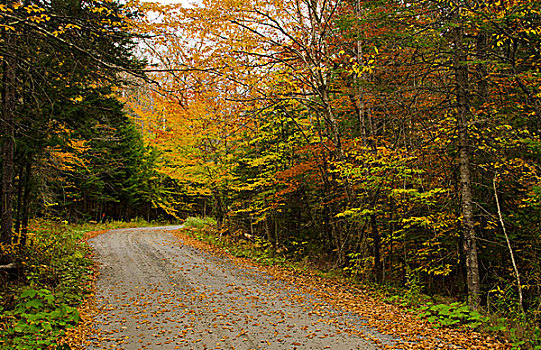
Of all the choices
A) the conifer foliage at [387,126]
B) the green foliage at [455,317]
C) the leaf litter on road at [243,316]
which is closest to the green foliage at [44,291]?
the leaf litter on road at [243,316]

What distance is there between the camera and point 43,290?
533cm

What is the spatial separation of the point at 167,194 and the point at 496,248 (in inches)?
1035

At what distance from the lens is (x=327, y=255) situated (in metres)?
12.5

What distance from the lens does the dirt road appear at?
5.25 m

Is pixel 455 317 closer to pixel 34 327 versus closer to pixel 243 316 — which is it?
pixel 243 316

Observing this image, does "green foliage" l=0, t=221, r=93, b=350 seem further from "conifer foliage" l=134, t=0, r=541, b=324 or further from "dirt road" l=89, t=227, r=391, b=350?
"conifer foliage" l=134, t=0, r=541, b=324

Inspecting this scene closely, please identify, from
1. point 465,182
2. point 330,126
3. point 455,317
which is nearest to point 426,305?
point 455,317

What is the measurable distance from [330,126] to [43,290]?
8.23 metres

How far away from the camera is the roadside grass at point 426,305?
207 inches

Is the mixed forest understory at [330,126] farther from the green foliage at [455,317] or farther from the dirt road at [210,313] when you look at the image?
the dirt road at [210,313]

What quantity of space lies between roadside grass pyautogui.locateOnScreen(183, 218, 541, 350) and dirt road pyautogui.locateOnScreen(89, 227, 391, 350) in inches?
58.3

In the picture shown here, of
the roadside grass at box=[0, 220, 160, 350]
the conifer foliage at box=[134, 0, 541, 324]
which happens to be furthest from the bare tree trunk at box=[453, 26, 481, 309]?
the roadside grass at box=[0, 220, 160, 350]

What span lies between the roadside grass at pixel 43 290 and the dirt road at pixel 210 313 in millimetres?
560

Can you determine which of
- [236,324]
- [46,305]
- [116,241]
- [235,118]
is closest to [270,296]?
[236,324]
